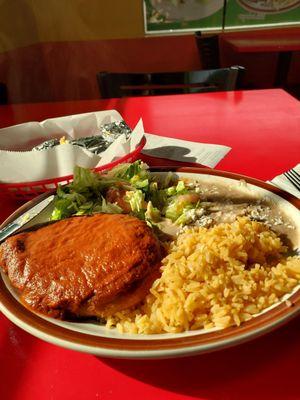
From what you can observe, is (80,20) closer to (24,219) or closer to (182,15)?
(182,15)

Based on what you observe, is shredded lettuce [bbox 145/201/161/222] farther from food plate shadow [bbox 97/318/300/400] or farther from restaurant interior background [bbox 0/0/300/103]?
restaurant interior background [bbox 0/0/300/103]

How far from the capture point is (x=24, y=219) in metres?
1.14

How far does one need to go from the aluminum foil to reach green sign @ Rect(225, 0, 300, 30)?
13.0 ft

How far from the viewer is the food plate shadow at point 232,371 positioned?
718 millimetres

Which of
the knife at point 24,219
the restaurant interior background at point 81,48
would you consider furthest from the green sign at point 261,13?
the knife at point 24,219

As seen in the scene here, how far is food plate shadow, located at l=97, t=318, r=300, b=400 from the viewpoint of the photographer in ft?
2.35

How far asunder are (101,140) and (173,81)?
1.03 m

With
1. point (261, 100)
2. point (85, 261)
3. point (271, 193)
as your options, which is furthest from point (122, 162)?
point (261, 100)

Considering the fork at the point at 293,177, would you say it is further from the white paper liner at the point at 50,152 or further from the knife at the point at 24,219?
the knife at the point at 24,219

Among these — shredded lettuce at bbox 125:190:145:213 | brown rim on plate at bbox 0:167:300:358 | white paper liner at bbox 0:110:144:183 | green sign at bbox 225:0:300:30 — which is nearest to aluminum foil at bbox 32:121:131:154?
white paper liner at bbox 0:110:144:183

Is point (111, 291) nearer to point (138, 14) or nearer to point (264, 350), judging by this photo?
point (264, 350)

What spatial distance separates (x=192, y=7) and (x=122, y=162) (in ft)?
13.6

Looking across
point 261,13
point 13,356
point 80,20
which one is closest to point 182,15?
point 261,13

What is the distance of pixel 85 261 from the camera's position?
2.76 ft
